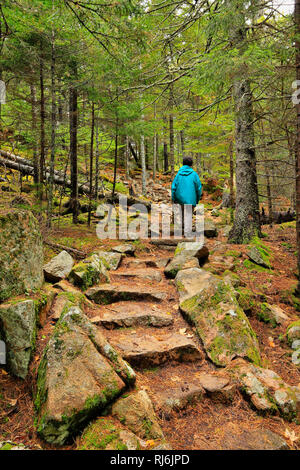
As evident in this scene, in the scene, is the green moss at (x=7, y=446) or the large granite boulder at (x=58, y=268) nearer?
the green moss at (x=7, y=446)

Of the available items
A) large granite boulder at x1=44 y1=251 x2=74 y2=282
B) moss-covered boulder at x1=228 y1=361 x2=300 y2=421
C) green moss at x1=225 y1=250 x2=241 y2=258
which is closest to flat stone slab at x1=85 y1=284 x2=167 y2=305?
large granite boulder at x1=44 y1=251 x2=74 y2=282

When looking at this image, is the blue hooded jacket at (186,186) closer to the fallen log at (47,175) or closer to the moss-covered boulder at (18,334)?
the moss-covered boulder at (18,334)

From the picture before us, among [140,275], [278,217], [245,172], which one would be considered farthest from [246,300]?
[278,217]

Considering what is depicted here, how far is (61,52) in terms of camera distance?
8.20m

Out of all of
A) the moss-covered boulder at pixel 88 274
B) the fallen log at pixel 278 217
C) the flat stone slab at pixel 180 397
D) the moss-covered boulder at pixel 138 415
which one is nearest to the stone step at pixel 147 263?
the moss-covered boulder at pixel 88 274

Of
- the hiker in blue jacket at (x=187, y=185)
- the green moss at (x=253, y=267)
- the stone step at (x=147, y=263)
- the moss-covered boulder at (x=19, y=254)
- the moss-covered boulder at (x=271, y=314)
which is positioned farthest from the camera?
the hiker in blue jacket at (x=187, y=185)

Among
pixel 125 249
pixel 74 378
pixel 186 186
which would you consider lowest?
pixel 74 378

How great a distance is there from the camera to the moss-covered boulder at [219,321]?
3.59m

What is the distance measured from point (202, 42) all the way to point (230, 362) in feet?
30.4

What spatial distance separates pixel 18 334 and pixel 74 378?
0.90 metres

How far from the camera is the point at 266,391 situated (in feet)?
9.93

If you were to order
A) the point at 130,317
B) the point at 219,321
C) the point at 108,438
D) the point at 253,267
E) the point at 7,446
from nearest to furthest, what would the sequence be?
the point at 7,446 → the point at 108,438 → the point at 219,321 → the point at 130,317 → the point at 253,267

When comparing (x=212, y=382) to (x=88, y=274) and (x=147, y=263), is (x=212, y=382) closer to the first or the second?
(x=88, y=274)

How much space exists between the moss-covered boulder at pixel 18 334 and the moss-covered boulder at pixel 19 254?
306 mm
